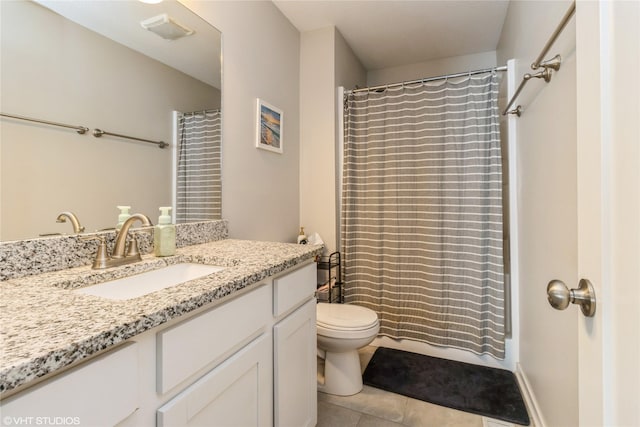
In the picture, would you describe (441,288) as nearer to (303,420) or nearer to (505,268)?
(505,268)

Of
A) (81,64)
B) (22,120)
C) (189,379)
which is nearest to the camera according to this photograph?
(189,379)

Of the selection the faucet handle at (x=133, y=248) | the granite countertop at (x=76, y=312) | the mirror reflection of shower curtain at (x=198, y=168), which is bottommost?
the granite countertop at (x=76, y=312)

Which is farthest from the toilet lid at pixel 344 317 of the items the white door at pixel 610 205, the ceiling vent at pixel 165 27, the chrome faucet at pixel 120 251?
the ceiling vent at pixel 165 27

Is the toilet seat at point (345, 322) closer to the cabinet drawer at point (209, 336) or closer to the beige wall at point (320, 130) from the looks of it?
the beige wall at point (320, 130)

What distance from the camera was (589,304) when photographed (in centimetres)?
54

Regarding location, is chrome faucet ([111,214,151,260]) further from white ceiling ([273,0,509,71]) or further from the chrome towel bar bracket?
white ceiling ([273,0,509,71])

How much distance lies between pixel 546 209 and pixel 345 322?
1.12 metres

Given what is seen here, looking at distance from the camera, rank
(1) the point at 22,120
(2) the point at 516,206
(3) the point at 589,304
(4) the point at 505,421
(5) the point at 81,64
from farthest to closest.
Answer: (2) the point at 516,206 < (4) the point at 505,421 < (5) the point at 81,64 < (1) the point at 22,120 < (3) the point at 589,304

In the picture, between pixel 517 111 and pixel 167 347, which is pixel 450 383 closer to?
pixel 517 111

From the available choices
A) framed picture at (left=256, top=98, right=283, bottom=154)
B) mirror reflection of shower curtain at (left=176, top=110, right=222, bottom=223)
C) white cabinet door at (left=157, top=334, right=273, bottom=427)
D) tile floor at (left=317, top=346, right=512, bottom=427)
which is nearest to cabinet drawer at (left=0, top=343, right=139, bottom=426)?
white cabinet door at (left=157, top=334, right=273, bottom=427)

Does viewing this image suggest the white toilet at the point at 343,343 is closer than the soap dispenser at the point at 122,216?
No

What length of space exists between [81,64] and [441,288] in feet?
7.24

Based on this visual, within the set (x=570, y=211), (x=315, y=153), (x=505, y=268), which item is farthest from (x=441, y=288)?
(x=315, y=153)

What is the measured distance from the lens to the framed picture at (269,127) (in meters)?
1.87
